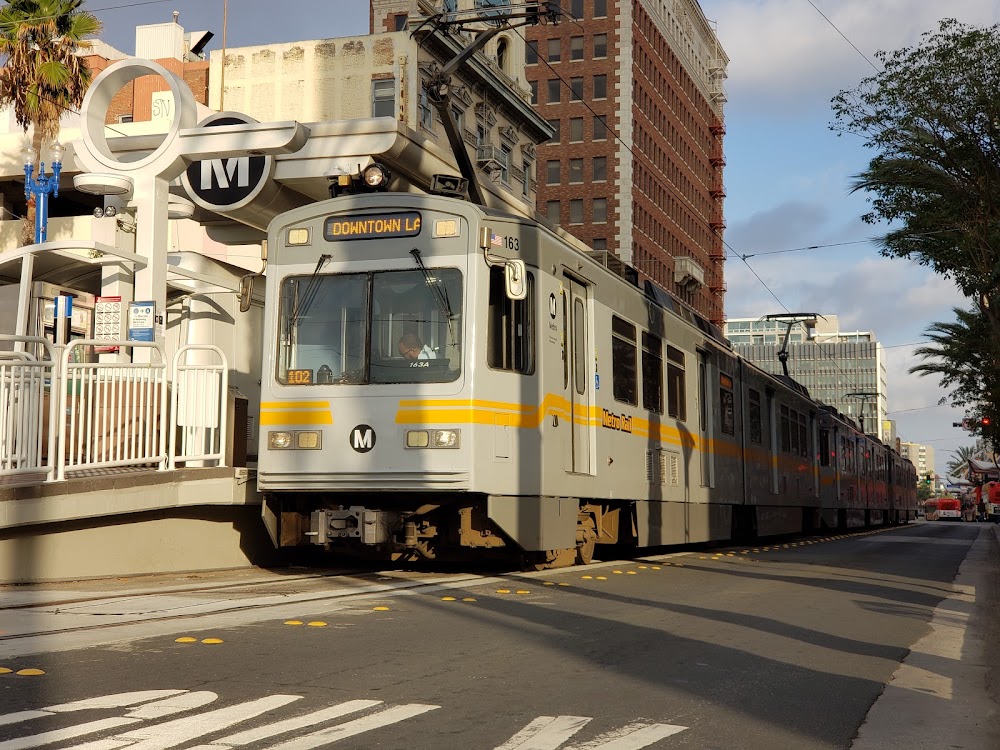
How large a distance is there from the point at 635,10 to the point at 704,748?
77.9 m

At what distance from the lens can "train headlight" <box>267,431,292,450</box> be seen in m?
11.8

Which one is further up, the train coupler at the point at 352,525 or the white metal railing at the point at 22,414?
the white metal railing at the point at 22,414

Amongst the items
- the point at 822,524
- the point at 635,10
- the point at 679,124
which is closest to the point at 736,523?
the point at 822,524

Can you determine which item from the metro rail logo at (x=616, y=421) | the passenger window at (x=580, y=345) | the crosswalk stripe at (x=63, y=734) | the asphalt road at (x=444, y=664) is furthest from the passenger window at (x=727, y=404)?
the crosswalk stripe at (x=63, y=734)

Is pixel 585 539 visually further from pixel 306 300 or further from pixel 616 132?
pixel 616 132

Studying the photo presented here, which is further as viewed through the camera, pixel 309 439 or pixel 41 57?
pixel 41 57

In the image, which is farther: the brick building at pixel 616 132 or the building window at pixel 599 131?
the building window at pixel 599 131

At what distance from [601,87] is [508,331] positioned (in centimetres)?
6838

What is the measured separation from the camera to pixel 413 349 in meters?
11.5

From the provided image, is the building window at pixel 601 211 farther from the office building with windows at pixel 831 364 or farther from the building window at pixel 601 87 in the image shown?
the office building with windows at pixel 831 364

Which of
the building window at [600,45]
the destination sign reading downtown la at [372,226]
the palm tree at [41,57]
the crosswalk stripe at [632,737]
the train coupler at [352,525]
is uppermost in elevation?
the building window at [600,45]

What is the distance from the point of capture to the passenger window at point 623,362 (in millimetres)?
14102

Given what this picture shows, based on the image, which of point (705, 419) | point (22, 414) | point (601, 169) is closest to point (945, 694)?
point (22, 414)

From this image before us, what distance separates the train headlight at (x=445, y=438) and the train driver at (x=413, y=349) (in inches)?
29.3
